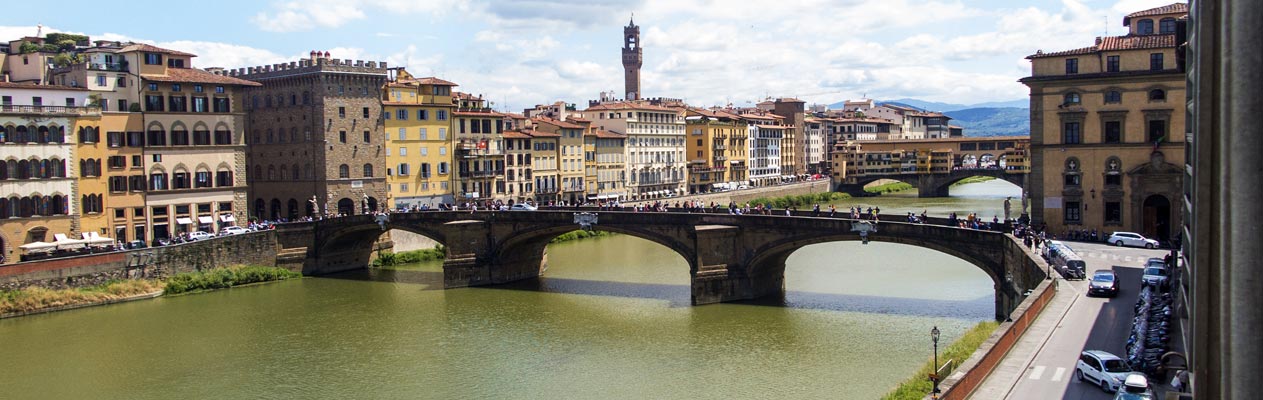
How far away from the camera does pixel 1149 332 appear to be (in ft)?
80.2

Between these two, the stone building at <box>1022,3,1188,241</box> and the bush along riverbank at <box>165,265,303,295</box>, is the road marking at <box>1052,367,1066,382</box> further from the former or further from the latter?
the bush along riverbank at <box>165,265,303,295</box>

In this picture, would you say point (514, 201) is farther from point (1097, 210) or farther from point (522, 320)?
point (1097, 210)

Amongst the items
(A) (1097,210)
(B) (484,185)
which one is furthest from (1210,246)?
(B) (484,185)

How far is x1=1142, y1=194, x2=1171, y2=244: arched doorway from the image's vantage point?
46688mm

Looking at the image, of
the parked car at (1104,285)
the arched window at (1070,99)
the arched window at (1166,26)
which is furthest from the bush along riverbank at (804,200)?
the parked car at (1104,285)

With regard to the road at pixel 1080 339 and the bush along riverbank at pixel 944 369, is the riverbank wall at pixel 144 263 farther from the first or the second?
the road at pixel 1080 339

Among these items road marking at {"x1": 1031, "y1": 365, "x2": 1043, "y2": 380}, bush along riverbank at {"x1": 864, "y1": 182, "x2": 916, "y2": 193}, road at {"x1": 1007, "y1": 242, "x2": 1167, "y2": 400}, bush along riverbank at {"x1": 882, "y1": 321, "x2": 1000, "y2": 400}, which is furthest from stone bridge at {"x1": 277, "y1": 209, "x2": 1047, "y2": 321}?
bush along riverbank at {"x1": 864, "y1": 182, "x2": 916, "y2": 193}

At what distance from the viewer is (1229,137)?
14.6 meters

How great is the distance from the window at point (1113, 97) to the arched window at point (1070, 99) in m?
1.15

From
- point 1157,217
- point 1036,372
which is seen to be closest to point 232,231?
point 1157,217

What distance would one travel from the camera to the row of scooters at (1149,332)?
22.4 m

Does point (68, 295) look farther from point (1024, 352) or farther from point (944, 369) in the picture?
point (1024, 352)

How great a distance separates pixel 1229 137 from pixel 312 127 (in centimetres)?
5958

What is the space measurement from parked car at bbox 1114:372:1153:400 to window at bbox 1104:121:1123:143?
96.5 feet
